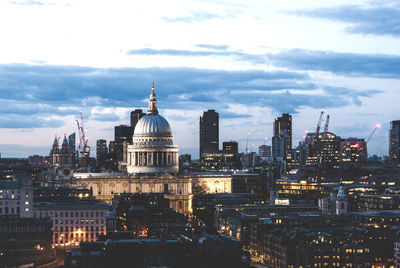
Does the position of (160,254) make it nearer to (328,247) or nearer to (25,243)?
(25,243)

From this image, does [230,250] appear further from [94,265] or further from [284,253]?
→ [94,265]

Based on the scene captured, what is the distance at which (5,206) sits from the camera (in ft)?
639

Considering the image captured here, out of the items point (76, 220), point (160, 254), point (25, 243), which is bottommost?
point (160, 254)

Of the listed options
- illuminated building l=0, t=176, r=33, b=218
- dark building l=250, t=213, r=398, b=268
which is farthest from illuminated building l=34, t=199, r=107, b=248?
dark building l=250, t=213, r=398, b=268

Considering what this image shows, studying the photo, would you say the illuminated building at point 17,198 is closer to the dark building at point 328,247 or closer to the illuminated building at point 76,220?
the illuminated building at point 76,220

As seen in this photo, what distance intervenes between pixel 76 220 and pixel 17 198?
12821mm

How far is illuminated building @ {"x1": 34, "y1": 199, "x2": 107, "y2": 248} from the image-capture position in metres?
192

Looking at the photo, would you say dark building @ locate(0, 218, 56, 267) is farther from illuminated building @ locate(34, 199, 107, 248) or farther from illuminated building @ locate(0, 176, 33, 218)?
illuminated building @ locate(0, 176, 33, 218)

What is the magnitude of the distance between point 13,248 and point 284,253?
148ft

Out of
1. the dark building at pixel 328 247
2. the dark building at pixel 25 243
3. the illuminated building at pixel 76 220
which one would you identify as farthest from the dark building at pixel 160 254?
the illuminated building at pixel 76 220

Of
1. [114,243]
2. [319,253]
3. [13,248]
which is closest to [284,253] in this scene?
[319,253]

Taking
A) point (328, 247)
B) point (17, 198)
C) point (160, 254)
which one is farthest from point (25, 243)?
point (328, 247)

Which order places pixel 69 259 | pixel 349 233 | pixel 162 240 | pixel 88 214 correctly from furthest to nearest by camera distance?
pixel 88 214 < pixel 349 233 < pixel 162 240 < pixel 69 259

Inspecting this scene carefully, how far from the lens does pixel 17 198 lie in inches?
7712
